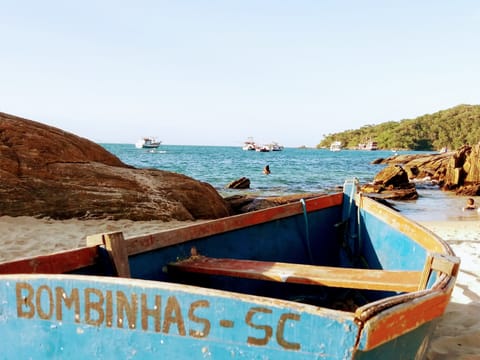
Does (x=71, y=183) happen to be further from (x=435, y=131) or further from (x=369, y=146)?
(x=369, y=146)

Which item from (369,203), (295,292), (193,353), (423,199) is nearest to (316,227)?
(369,203)

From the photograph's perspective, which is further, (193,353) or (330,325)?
(193,353)

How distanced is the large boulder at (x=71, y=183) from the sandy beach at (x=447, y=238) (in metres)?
0.27

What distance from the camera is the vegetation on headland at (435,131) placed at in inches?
4990

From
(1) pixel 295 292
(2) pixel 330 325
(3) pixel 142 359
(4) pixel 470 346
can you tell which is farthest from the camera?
(1) pixel 295 292

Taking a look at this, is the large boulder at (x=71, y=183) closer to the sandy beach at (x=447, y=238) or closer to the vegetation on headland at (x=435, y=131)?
the sandy beach at (x=447, y=238)

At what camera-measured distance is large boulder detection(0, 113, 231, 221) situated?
830cm

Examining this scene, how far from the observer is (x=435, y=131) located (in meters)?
137

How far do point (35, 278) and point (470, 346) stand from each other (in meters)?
3.67

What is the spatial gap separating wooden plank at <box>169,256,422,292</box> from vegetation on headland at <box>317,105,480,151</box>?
427ft

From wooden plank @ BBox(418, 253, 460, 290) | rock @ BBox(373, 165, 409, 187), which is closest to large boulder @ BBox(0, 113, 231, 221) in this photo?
wooden plank @ BBox(418, 253, 460, 290)

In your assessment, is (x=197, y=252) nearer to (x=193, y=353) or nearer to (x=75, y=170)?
(x=193, y=353)

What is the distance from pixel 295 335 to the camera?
1634 mm

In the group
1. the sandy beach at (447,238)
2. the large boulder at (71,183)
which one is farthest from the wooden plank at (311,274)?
the large boulder at (71,183)
